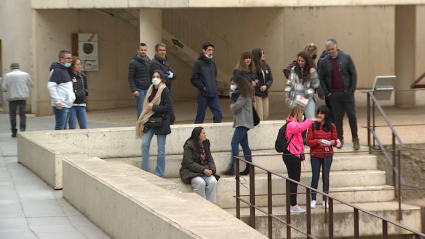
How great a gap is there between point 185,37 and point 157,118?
1147 cm

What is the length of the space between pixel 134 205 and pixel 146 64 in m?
8.46

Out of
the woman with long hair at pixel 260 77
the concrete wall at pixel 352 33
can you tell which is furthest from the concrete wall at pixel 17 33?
the woman with long hair at pixel 260 77

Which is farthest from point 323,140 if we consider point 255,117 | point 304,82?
point 304,82

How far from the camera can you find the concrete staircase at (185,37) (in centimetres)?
2297

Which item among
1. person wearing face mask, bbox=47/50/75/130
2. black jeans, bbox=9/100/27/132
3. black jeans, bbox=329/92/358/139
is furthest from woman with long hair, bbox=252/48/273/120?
black jeans, bbox=9/100/27/132

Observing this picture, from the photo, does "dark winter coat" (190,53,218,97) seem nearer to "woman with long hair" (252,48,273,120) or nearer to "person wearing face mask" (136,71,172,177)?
"woman with long hair" (252,48,273,120)

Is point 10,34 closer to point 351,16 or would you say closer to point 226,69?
point 226,69

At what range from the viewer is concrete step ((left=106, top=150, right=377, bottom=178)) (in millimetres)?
13961

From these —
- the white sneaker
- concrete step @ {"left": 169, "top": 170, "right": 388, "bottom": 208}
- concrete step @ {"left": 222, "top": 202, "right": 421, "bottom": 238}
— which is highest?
concrete step @ {"left": 169, "top": 170, "right": 388, "bottom": 208}

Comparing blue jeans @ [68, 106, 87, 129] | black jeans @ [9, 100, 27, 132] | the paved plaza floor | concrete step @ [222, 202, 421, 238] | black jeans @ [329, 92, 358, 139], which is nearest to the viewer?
the paved plaza floor

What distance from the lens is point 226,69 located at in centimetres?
2520

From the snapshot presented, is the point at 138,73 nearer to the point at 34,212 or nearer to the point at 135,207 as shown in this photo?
the point at 34,212

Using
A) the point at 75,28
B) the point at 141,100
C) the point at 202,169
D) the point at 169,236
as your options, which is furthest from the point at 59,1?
the point at 169,236

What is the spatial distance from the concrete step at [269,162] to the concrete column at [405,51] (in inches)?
271
